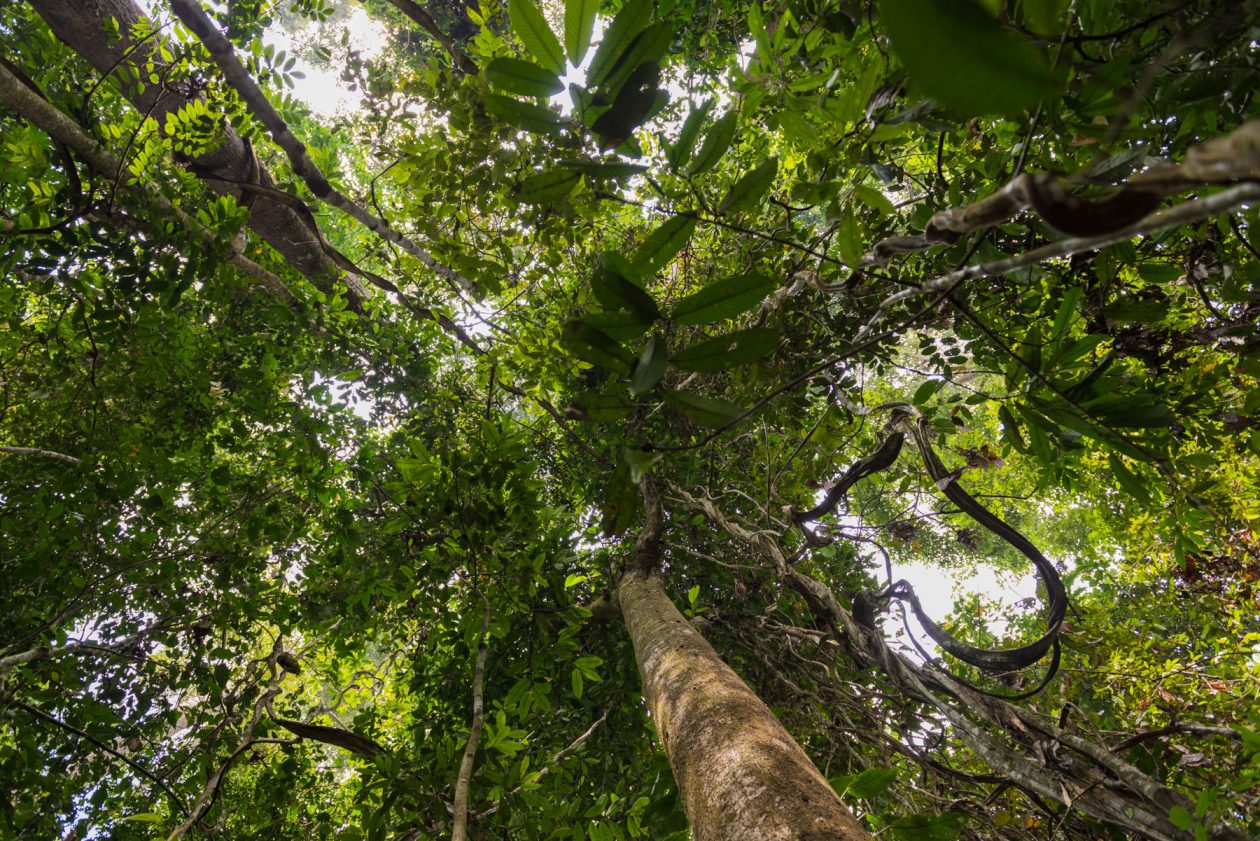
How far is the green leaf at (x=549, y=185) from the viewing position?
940 millimetres

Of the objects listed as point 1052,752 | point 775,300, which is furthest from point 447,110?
point 1052,752

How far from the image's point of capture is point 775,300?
135 cm

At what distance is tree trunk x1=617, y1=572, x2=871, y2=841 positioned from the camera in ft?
3.15

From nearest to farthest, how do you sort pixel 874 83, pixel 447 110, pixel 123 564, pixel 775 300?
pixel 874 83, pixel 775 300, pixel 447 110, pixel 123 564

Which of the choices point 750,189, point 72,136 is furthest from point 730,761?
point 72,136

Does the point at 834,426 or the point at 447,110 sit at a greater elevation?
the point at 447,110

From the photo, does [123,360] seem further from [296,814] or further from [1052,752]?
[1052,752]

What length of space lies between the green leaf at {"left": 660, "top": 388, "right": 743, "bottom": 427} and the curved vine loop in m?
0.91

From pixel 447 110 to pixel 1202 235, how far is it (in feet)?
6.58

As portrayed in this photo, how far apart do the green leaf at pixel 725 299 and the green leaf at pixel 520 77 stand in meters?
0.39

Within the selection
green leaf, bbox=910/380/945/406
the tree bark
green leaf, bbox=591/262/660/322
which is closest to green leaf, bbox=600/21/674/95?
green leaf, bbox=591/262/660/322

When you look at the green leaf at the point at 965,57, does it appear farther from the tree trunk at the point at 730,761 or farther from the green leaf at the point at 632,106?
the tree trunk at the point at 730,761

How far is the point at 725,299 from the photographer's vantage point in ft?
2.53

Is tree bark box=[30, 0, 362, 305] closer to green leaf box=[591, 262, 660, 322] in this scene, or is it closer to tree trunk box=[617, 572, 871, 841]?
green leaf box=[591, 262, 660, 322]
